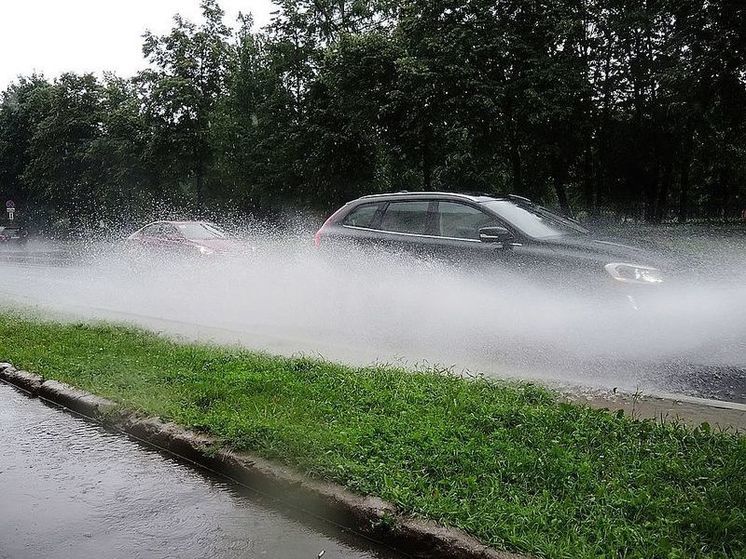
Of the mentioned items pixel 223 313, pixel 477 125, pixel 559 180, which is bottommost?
pixel 223 313

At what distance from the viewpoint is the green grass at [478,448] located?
3.06m

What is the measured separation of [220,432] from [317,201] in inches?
1041

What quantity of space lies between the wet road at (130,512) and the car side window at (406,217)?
4.85m

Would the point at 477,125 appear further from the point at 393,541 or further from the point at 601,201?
the point at 393,541

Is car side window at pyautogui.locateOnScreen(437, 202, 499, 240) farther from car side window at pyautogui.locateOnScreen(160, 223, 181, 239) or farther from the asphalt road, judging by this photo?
car side window at pyautogui.locateOnScreen(160, 223, 181, 239)

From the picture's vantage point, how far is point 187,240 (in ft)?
51.0

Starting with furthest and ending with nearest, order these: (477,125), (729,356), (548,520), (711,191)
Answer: (711,191)
(477,125)
(729,356)
(548,520)

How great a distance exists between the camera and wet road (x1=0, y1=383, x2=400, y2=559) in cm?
326

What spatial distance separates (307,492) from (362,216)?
19.9 ft

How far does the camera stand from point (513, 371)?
→ 604 cm

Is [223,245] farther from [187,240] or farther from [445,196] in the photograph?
[445,196]

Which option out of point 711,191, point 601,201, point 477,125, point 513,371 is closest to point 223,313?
point 513,371

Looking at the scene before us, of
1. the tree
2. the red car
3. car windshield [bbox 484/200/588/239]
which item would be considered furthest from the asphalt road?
the tree

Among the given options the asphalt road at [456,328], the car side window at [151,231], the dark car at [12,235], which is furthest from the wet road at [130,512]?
the dark car at [12,235]
